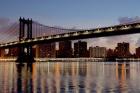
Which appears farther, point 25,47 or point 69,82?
point 25,47

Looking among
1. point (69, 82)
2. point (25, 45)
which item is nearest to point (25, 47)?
point (25, 45)

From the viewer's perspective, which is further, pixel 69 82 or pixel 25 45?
pixel 25 45

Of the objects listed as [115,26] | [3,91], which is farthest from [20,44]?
[3,91]

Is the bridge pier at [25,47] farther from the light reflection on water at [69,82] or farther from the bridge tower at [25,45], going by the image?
the light reflection on water at [69,82]

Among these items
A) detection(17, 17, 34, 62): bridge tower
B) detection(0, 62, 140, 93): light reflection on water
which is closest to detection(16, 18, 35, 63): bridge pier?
detection(17, 17, 34, 62): bridge tower

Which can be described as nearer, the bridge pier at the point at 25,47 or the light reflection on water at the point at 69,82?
the light reflection on water at the point at 69,82

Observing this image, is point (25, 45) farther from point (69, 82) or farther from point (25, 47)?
point (69, 82)

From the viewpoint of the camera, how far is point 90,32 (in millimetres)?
73375

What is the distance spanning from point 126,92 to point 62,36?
5869cm

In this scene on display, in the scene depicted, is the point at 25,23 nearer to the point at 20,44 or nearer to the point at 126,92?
the point at 20,44

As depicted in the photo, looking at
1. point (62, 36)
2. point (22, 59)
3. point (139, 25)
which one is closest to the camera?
point (139, 25)

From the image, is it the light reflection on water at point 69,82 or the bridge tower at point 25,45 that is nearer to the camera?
the light reflection on water at point 69,82

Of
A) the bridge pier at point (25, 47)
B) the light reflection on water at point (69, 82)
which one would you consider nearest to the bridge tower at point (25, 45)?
the bridge pier at point (25, 47)

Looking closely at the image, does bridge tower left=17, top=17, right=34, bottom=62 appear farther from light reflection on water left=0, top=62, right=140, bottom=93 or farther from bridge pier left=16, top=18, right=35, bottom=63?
light reflection on water left=0, top=62, right=140, bottom=93
